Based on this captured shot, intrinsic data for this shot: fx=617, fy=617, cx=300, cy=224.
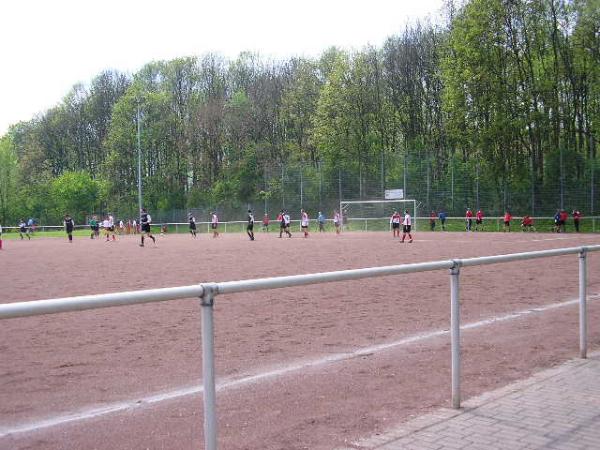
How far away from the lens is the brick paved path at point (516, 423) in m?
4.16

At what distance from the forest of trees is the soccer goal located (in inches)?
42.0

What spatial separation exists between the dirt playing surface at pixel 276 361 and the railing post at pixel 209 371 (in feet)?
3.16

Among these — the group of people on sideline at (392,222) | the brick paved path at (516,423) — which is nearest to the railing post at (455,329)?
the brick paved path at (516,423)

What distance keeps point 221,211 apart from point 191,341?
176 ft

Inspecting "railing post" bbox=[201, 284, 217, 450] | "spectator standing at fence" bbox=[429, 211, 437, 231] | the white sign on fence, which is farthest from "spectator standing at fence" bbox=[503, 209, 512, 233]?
"railing post" bbox=[201, 284, 217, 450]

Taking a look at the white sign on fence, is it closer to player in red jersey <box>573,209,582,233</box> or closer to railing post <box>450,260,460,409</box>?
player in red jersey <box>573,209,582,233</box>

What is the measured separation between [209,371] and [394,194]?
156 feet

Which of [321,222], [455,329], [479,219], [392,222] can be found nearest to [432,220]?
[479,219]

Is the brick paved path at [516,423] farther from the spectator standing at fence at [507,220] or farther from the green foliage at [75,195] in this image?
the green foliage at [75,195]

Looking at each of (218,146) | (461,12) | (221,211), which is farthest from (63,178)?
(461,12)

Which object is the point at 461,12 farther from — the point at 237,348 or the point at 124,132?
the point at 237,348

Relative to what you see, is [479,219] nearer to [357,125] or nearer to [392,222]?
[392,222]

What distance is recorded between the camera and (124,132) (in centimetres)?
7488

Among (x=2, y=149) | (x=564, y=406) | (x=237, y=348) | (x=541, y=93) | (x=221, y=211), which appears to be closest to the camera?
(x=564, y=406)
